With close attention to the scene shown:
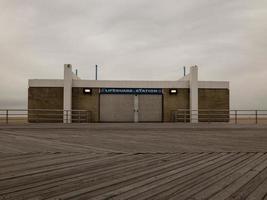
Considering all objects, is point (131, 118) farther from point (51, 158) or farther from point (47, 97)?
point (51, 158)

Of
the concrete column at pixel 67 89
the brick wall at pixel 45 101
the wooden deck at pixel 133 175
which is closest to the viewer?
the wooden deck at pixel 133 175

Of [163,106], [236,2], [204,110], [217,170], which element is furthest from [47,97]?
[217,170]

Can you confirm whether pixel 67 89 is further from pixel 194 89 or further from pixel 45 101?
pixel 194 89

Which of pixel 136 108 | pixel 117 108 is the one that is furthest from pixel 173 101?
pixel 117 108

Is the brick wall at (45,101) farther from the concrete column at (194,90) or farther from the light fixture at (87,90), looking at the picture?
the concrete column at (194,90)

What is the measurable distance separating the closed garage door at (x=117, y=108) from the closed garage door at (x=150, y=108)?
2.34ft

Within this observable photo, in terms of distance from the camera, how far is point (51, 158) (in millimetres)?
5477

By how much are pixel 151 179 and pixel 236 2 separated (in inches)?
587

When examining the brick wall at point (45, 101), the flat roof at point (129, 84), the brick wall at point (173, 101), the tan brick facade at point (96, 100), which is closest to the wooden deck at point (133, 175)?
the brick wall at point (45, 101)

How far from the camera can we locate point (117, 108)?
75.9 ft

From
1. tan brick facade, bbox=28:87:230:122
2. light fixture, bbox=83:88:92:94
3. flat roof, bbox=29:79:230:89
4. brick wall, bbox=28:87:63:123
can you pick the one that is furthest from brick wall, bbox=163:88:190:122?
brick wall, bbox=28:87:63:123

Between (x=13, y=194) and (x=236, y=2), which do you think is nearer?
(x=13, y=194)

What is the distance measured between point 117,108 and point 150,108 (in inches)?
102

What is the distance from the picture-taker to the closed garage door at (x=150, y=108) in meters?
23.1
